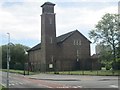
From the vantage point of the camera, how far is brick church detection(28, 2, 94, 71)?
85.1m

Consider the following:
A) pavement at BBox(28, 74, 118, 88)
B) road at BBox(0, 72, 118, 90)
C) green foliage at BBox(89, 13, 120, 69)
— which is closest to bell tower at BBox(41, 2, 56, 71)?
green foliage at BBox(89, 13, 120, 69)

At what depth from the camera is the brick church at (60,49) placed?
85062mm

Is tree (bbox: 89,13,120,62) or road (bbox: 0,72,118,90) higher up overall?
tree (bbox: 89,13,120,62)

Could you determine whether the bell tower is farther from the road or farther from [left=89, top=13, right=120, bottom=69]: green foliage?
the road

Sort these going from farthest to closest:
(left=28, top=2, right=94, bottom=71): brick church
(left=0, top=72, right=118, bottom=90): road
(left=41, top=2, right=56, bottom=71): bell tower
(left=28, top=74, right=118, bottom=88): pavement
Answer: (left=41, top=2, right=56, bottom=71): bell tower < (left=28, top=2, right=94, bottom=71): brick church < (left=0, top=72, right=118, bottom=90): road < (left=28, top=74, right=118, bottom=88): pavement

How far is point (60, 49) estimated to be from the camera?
87.6m

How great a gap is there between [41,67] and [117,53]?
99.4 feet

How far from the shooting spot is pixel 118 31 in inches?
2359

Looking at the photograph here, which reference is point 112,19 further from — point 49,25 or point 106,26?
point 49,25

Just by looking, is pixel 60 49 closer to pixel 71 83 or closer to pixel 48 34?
pixel 48 34

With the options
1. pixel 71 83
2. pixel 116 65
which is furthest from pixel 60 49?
pixel 71 83

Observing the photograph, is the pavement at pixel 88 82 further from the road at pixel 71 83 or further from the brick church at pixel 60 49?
the brick church at pixel 60 49

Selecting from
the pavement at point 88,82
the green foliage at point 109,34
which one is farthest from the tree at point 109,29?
the pavement at point 88,82

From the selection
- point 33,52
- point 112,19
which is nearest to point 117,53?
point 112,19
